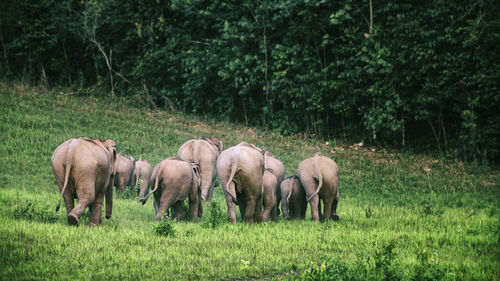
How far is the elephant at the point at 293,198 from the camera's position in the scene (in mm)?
10043

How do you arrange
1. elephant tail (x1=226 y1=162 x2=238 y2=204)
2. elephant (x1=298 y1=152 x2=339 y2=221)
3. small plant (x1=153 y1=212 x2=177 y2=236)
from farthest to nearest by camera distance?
elephant (x1=298 y1=152 x2=339 y2=221) → elephant tail (x1=226 y1=162 x2=238 y2=204) → small plant (x1=153 y1=212 x2=177 y2=236)

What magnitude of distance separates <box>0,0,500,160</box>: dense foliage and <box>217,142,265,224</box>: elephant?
9769mm

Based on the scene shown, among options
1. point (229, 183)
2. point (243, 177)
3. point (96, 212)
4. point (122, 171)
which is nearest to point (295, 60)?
point (122, 171)

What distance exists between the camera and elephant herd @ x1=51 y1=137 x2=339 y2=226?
7.76 m

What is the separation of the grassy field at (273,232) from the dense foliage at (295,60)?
176cm

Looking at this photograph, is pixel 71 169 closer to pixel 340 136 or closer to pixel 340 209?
pixel 340 209

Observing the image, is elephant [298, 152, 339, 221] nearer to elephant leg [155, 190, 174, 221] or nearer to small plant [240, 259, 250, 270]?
elephant leg [155, 190, 174, 221]

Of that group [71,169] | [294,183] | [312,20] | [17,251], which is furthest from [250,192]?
[312,20]

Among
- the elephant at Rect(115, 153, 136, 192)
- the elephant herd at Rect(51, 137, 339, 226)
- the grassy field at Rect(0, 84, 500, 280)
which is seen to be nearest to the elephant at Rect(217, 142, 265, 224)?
the elephant herd at Rect(51, 137, 339, 226)

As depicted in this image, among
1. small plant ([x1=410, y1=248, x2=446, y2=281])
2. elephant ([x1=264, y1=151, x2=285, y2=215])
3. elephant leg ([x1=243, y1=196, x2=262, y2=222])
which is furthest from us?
elephant ([x1=264, y1=151, x2=285, y2=215])

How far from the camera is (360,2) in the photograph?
19891mm

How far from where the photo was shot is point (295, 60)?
2083 cm

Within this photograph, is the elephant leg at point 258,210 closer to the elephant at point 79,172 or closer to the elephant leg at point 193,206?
the elephant leg at point 193,206

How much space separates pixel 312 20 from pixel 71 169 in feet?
46.7
